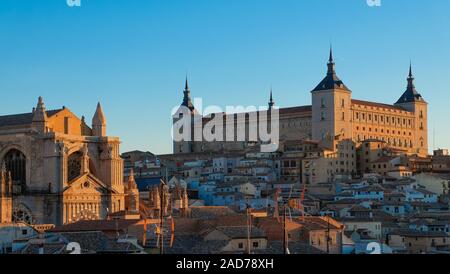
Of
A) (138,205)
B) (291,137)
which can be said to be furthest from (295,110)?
(138,205)

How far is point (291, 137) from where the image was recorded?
208ft

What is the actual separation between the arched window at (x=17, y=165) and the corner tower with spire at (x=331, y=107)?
109ft

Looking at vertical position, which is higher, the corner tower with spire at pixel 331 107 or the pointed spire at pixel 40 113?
the corner tower with spire at pixel 331 107

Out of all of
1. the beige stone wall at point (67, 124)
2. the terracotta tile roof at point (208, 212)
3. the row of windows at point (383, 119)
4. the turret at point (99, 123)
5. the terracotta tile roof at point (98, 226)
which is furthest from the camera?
the row of windows at point (383, 119)

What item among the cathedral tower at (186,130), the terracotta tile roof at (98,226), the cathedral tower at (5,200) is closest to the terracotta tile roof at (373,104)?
the cathedral tower at (186,130)

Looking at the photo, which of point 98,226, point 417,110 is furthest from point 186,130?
point 98,226

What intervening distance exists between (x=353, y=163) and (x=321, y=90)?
9.27 metres

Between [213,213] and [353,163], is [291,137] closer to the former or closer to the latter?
[353,163]

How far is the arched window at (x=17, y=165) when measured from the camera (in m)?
28.1

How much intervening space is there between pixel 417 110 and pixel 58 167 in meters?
44.3

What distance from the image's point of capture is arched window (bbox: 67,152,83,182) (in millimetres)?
29156

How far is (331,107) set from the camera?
60000 mm

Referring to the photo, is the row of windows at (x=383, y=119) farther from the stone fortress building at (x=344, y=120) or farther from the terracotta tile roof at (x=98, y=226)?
the terracotta tile roof at (x=98, y=226)

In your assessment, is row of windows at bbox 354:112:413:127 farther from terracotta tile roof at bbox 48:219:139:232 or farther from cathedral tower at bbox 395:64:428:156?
terracotta tile roof at bbox 48:219:139:232
